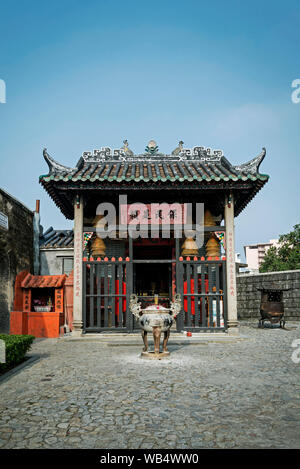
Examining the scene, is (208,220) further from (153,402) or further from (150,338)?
(153,402)

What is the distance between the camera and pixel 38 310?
11367 mm

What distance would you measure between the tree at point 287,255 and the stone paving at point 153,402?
24.4m

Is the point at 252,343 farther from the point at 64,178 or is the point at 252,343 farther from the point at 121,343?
the point at 64,178

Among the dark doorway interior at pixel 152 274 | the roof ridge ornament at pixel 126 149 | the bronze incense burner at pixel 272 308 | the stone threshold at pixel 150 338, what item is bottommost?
the stone threshold at pixel 150 338

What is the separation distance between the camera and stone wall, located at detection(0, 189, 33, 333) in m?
12.5

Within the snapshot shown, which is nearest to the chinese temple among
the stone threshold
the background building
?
the stone threshold

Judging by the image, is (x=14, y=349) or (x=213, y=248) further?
(x=213, y=248)

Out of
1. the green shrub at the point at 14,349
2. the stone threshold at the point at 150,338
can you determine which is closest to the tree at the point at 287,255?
the stone threshold at the point at 150,338

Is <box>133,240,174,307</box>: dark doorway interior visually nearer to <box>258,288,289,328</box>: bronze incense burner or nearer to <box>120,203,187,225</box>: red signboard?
<box>120,203,187,225</box>: red signboard

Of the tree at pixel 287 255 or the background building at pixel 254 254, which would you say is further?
the background building at pixel 254 254

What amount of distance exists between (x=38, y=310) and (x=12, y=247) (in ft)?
11.5

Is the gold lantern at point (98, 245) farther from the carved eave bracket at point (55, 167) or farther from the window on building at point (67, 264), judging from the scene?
the window on building at point (67, 264)

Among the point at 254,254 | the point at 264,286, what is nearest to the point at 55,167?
the point at 264,286

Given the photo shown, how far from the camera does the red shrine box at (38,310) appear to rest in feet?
35.5
